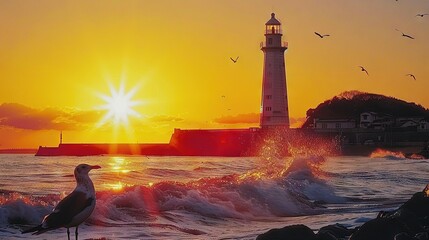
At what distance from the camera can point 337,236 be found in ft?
38.1

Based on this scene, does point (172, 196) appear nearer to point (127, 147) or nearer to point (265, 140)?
point (265, 140)

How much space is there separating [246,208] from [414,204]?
646cm

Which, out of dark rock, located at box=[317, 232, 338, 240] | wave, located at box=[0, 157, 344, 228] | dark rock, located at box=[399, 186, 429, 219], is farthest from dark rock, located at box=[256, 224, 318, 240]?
wave, located at box=[0, 157, 344, 228]

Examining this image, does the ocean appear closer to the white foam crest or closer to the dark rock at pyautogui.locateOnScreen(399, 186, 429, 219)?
the white foam crest

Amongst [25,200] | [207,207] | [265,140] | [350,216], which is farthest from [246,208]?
[265,140]

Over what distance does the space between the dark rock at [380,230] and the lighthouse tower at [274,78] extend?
206 feet

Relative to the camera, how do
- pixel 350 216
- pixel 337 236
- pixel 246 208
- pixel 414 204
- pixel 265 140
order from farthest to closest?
pixel 265 140 < pixel 246 208 < pixel 350 216 < pixel 414 204 < pixel 337 236

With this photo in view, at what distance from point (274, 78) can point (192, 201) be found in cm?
5642

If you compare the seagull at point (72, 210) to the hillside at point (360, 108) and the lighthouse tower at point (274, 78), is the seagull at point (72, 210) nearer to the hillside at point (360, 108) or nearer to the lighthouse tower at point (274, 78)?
the lighthouse tower at point (274, 78)

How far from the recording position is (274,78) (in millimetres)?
73125

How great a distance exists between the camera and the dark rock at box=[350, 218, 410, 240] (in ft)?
33.3

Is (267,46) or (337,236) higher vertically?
(267,46)

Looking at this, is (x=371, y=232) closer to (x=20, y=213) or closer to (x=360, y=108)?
(x=20, y=213)

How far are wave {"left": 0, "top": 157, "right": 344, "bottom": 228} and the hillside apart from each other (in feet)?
256
